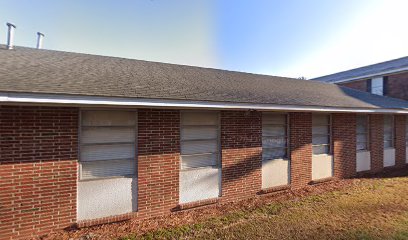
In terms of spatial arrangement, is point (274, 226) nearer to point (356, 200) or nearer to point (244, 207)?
point (244, 207)

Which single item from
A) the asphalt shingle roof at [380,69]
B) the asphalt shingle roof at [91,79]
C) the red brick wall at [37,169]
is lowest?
the red brick wall at [37,169]

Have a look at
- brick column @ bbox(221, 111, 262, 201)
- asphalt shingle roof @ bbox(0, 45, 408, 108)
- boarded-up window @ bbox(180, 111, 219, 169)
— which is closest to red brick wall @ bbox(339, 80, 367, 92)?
asphalt shingle roof @ bbox(0, 45, 408, 108)

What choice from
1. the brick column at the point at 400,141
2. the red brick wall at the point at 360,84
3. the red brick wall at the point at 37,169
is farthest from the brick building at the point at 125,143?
the red brick wall at the point at 360,84

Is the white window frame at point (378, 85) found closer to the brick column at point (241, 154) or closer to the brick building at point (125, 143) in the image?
the brick building at point (125, 143)

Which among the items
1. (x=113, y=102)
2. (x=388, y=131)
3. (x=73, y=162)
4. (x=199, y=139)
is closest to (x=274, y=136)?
(x=199, y=139)

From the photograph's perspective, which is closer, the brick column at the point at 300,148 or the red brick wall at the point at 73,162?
the red brick wall at the point at 73,162

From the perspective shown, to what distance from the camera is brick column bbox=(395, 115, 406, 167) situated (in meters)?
11.1

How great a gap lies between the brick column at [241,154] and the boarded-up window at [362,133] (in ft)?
17.6

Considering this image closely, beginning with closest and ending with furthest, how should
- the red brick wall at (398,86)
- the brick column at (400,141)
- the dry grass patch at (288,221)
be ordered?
the dry grass patch at (288,221) → the brick column at (400,141) → the red brick wall at (398,86)

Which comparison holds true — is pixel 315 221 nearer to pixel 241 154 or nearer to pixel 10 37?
pixel 241 154

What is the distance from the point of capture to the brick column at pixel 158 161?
5.67m

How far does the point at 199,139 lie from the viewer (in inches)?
254

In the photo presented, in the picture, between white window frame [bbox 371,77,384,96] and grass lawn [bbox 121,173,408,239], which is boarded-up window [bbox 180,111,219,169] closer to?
grass lawn [bbox 121,173,408,239]

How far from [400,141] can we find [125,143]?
12335 millimetres
